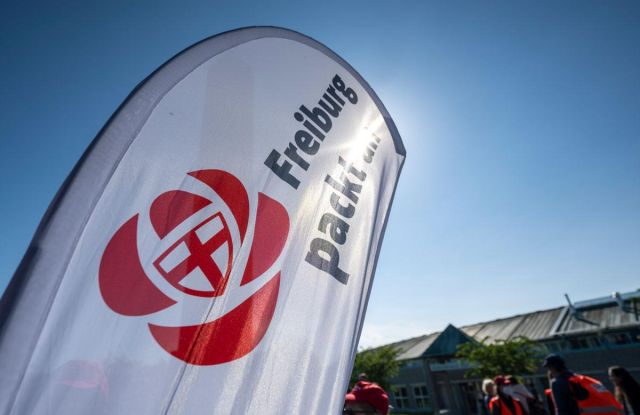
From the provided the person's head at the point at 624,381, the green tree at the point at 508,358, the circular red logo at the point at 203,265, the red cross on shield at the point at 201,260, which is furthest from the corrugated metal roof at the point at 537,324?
the red cross on shield at the point at 201,260

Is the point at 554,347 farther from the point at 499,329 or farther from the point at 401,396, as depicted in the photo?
the point at 401,396

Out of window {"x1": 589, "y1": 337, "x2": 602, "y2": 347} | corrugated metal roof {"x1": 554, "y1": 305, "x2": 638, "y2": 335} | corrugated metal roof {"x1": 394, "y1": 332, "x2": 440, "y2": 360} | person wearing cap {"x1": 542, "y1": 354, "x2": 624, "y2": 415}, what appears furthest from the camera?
corrugated metal roof {"x1": 394, "y1": 332, "x2": 440, "y2": 360}

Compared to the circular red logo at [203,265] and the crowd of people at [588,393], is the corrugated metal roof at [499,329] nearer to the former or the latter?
the crowd of people at [588,393]

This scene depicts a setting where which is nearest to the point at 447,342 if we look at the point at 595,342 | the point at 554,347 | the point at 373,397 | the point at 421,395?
the point at 421,395

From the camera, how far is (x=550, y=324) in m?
21.9

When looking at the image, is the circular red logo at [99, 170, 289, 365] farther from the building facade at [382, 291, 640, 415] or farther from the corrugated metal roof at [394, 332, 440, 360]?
the corrugated metal roof at [394, 332, 440, 360]

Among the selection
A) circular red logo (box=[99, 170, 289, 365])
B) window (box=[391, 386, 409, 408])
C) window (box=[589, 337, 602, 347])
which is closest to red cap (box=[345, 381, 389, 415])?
circular red logo (box=[99, 170, 289, 365])

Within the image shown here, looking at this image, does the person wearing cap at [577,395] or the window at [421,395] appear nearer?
the person wearing cap at [577,395]

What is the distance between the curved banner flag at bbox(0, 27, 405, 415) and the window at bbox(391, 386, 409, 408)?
30.8 meters

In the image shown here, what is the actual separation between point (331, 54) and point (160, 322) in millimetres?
2085

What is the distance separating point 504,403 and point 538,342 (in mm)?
19829

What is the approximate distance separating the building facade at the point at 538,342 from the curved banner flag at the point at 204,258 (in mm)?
19040

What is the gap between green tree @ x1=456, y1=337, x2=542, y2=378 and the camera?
735 inches

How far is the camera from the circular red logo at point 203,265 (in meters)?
1.15
